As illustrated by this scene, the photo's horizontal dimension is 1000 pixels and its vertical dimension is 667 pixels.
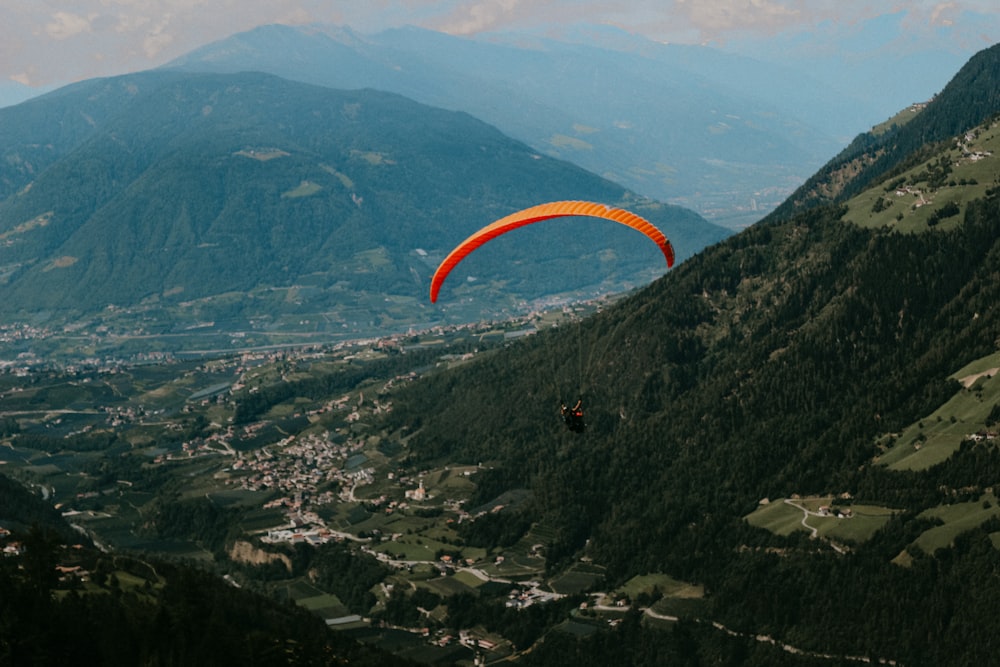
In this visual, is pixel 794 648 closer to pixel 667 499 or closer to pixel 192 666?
pixel 667 499

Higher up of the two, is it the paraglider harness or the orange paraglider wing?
the orange paraglider wing

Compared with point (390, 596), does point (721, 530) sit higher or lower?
higher

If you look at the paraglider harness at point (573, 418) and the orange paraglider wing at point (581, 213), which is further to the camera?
the orange paraglider wing at point (581, 213)

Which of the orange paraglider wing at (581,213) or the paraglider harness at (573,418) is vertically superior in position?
the orange paraglider wing at (581,213)

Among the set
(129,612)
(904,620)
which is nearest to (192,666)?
(129,612)

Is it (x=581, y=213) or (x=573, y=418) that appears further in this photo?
(x=581, y=213)

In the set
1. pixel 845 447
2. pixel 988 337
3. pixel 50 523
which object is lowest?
pixel 50 523

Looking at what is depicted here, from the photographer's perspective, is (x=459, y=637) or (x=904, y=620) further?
(x=459, y=637)

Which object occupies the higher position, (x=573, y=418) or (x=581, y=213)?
(x=581, y=213)

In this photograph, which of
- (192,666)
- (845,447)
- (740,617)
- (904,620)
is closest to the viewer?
(192,666)

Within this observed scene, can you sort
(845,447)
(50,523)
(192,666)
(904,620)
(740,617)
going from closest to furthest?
(192,666), (904,620), (740,617), (845,447), (50,523)

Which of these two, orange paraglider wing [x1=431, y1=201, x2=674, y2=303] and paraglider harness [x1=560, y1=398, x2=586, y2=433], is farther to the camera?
orange paraglider wing [x1=431, y1=201, x2=674, y2=303]
